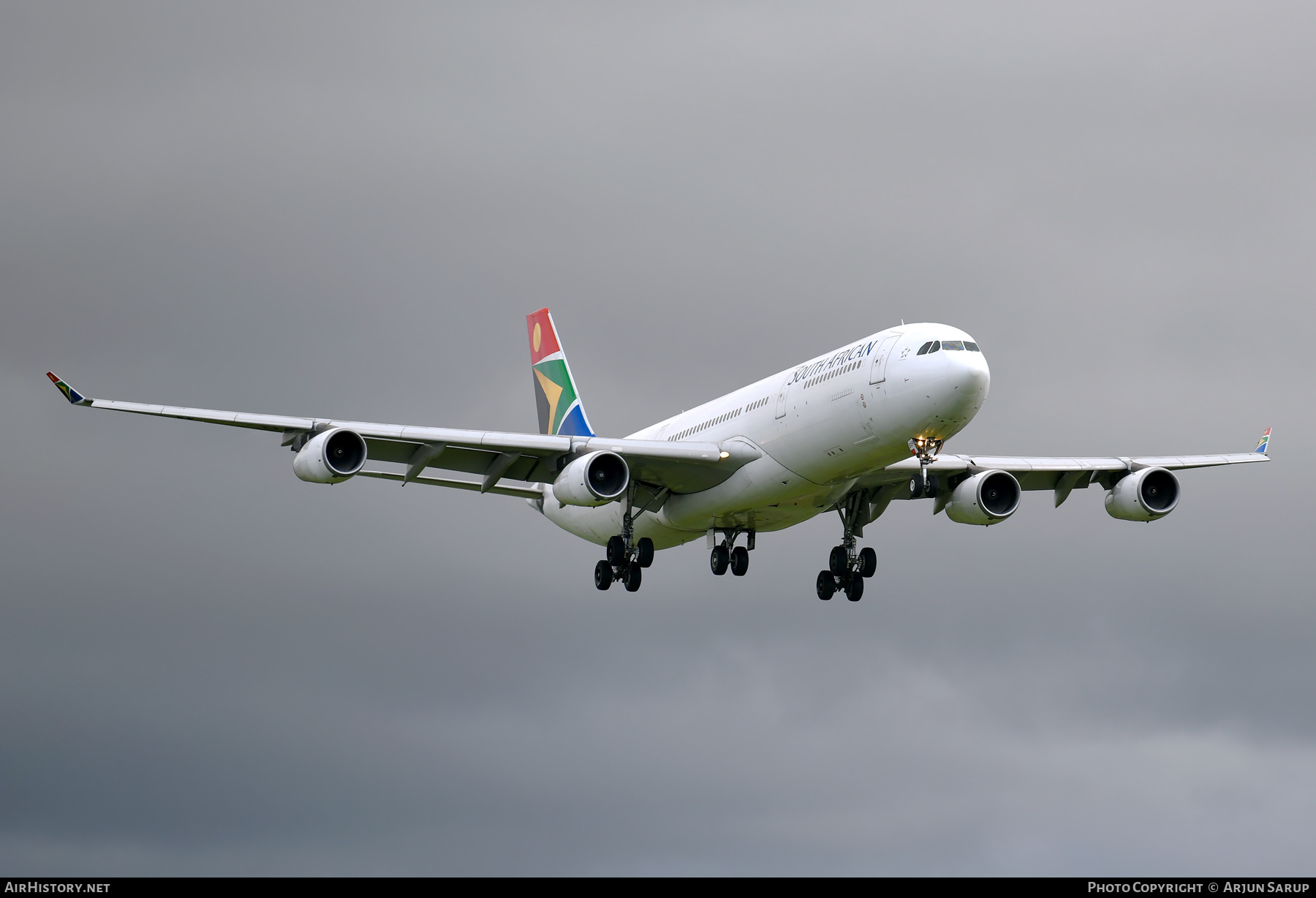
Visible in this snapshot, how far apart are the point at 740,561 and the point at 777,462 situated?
5966 millimetres

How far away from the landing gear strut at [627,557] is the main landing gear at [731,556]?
1.97m

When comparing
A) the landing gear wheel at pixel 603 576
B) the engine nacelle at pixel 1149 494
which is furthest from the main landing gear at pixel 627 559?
the engine nacelle at pixel 1149 494

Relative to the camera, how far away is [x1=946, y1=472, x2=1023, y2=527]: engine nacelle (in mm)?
47062

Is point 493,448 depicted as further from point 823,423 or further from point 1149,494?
point 1149,494

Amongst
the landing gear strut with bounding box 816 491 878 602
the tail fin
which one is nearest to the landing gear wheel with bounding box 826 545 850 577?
the landing gear strut with bounding box 816 491 878 602

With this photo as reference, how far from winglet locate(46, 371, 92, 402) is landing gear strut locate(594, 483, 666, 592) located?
15.4m

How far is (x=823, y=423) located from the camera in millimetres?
42219

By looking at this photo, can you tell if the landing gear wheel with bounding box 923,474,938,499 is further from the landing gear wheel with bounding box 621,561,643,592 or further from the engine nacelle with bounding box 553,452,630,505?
the landing gear wheel with bounding box 621,561,643,592

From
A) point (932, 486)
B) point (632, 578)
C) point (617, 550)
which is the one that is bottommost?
point (632, 578)

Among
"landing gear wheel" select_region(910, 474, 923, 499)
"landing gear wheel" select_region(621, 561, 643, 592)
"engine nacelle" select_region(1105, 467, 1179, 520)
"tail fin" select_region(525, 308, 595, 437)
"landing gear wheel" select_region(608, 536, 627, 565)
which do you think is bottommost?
"landing gear wheel" select_region(621, 561, 643, 592)

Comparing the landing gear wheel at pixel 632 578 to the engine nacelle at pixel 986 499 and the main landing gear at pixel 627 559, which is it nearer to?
the main landing gear at pixel 627 559

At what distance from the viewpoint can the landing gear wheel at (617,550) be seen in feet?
160

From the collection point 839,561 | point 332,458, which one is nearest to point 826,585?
point 839,561
